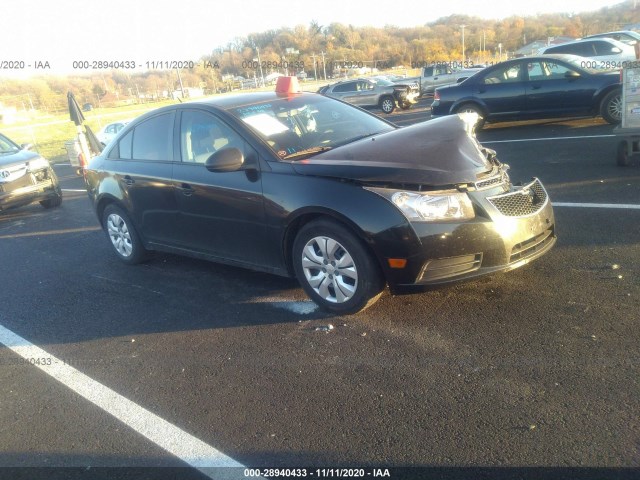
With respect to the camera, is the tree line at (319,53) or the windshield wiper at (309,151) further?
the tree line at (319,53)

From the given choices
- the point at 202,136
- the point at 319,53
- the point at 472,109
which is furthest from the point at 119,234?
the point at 319,53

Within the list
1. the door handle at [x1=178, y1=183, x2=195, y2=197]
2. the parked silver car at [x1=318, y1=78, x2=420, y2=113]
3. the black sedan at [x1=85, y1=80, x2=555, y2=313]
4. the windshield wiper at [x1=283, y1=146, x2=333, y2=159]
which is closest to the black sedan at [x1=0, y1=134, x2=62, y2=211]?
the black sedan at [x1=85, y1=80, x2=555, y2=313]

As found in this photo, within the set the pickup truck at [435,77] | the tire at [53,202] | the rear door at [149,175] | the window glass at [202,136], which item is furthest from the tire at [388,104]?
the window glass at [202,136]

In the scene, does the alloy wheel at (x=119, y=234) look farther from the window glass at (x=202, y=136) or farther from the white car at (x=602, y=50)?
the white car at (x=602, y=50)

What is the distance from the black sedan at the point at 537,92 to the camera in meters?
11.1

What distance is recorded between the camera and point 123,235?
5961 millimetres

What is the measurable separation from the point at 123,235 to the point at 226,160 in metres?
2.34

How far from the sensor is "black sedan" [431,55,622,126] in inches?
437

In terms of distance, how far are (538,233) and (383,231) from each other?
1212 mm

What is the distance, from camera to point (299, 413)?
303 centimetres

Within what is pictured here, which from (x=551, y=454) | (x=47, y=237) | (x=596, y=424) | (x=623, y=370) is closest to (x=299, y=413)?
(x=551, y=454)

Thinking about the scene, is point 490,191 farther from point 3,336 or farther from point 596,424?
point 3,336

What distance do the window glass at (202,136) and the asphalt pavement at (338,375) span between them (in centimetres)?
122

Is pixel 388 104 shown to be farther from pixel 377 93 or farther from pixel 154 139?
pixel 154 139
